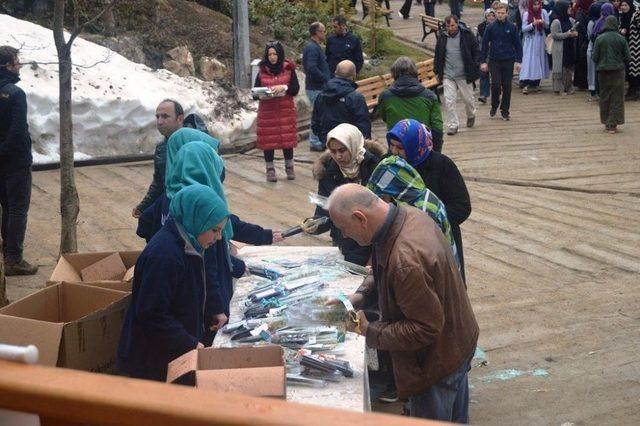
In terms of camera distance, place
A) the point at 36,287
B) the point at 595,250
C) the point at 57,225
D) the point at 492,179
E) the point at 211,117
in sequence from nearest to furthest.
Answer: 1. the point at 36,287
2. the point at 595,250
3. the point at 57,225
4. the point at 492,179
5. the point at 211,117

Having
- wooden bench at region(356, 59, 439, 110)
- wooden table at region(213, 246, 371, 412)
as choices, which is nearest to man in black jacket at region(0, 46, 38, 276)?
wooden table at region(213, 246, 371, 412)

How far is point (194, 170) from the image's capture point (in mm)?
6125

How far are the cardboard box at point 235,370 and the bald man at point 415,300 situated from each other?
0.49m

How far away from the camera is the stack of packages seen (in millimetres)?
4727

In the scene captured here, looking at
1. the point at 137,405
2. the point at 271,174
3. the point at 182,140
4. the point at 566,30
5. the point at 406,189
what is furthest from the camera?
the point at 566,30

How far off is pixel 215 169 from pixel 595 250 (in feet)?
15.9

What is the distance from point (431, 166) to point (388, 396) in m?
1.43

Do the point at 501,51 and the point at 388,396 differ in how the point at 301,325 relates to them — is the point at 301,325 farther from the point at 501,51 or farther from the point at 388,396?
the point at 501,51

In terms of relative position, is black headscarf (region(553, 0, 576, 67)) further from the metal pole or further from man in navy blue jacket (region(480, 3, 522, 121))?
the metal pole

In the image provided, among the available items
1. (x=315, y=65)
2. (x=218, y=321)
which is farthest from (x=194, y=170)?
(x=315, y=65)

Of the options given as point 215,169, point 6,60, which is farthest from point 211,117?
point 215,169

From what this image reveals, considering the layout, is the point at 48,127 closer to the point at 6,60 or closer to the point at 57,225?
the point at 57,225

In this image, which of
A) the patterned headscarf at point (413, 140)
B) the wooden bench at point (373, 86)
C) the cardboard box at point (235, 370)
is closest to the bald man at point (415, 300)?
the cardboard box at point (235, 370)

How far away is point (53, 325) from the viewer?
5242mm
